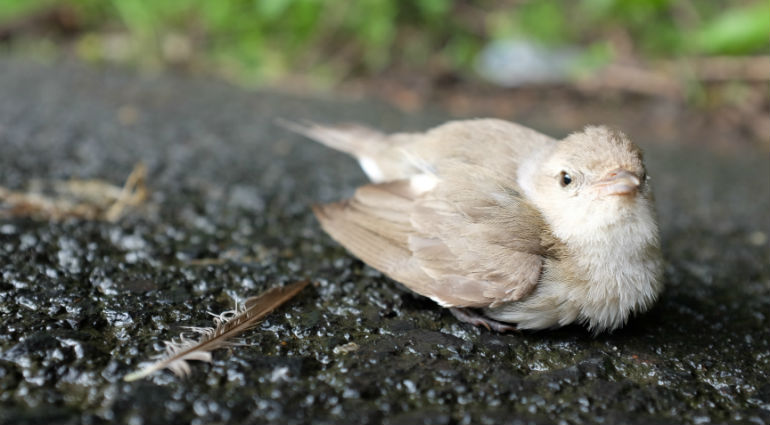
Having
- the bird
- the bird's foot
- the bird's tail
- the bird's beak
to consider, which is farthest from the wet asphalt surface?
the bird's beak

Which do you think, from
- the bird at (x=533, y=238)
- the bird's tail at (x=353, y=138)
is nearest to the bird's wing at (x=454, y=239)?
the bird at (x=533, y=238)

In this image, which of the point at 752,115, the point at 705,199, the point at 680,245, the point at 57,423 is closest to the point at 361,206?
the point at 57,423

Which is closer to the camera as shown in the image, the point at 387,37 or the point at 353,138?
the point at 353,138

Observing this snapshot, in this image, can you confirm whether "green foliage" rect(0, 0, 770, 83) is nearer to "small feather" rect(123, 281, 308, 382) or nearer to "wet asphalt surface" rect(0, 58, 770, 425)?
"wet asphalt surface" rect(0, 58, 770, 425)

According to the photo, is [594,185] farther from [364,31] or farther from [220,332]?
[364,31]

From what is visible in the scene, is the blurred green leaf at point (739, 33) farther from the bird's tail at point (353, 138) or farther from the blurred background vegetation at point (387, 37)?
the bird's tail at point (353, 138)

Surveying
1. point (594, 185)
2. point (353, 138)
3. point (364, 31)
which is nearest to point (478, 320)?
point (594, 185)
